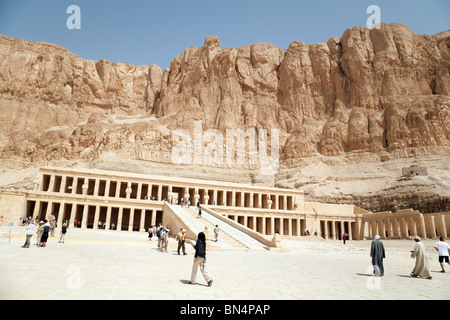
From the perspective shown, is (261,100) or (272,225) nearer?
(272,225)

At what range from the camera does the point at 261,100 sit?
95.7 meters

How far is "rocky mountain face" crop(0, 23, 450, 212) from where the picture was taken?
250 feet

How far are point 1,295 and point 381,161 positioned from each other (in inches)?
3079

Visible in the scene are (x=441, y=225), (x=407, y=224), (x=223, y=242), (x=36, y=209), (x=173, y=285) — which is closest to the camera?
(x=173, y=285)

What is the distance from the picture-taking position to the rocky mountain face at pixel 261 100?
A: 76312mm

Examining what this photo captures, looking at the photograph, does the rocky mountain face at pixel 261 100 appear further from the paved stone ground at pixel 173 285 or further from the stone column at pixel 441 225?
the paved stone ground at pixel 173 285

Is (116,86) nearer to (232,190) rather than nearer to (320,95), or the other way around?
(320,95)

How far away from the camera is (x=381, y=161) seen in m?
73.3

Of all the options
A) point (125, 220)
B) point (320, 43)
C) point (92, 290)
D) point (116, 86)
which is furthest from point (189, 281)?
point (116, 86)

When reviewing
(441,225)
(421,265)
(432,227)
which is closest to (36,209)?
(421,265)

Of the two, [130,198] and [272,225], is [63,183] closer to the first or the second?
[130,198]

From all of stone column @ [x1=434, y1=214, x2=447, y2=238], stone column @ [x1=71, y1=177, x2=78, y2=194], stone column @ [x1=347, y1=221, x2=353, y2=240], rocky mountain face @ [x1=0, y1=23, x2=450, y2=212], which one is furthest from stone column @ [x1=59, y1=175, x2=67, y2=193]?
stone column @ [x1=434, y1=214, x2=447, y2=238]

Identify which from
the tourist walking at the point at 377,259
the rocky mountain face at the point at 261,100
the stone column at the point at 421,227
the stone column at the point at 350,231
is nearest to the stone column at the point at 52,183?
the rocky mountain face at the point at 261,100

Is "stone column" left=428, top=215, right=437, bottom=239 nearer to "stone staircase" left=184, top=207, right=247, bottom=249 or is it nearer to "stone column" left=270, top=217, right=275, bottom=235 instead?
"stone column" left=270, top=217, right=275, bottom=235
